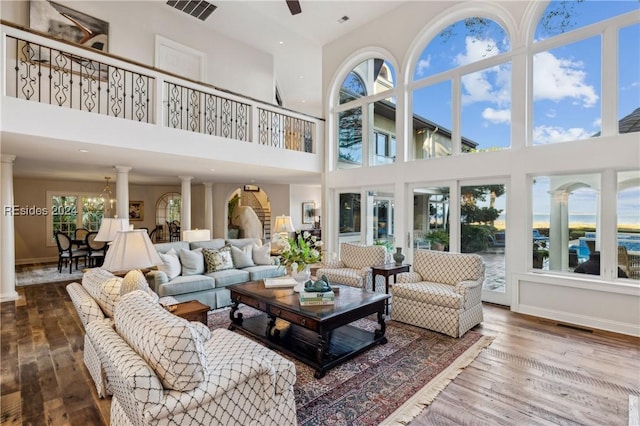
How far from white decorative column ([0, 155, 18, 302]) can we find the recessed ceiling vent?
4.00 meters

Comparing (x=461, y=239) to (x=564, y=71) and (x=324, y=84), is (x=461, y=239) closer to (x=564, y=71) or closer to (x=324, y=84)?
(x=564, y=71)

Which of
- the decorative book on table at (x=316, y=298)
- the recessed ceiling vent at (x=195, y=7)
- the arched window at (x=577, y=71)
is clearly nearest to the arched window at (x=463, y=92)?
the arched window at (x=577, y=71)

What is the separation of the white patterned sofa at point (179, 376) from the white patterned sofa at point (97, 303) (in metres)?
0.32

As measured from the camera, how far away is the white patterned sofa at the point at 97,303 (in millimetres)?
2412

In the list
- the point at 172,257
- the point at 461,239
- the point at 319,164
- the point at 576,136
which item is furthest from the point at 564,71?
the point at 172,257

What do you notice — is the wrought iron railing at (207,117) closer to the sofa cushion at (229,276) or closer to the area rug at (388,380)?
the sofa cushion at (229,276)

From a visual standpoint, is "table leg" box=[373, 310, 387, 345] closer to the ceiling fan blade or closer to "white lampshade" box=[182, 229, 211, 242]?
"white lampshade" box=[182, 229, 211, 242]

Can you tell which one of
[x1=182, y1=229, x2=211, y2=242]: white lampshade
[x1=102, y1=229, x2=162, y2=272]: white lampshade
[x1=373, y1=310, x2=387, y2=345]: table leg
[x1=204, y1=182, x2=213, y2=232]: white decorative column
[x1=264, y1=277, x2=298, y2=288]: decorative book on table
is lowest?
[x1=373, y1=310, x2=387, y2=345]: table leg

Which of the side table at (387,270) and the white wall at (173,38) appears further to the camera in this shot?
the white wall at (173,38)

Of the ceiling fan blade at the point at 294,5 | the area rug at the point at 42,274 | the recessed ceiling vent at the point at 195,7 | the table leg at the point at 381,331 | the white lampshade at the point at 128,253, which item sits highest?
the recessed ceiling vent at the point at 195,7

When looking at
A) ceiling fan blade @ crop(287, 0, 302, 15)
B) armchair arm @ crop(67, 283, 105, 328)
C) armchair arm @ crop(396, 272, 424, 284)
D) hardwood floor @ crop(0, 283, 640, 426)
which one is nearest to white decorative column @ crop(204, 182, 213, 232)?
hardwood floor @ crop(0, 283, 640, 426)

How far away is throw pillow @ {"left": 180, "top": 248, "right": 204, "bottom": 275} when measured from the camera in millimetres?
4852

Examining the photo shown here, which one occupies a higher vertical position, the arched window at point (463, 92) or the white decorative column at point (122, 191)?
the arched window at point (463, 92)

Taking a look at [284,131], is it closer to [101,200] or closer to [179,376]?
[179,376]
